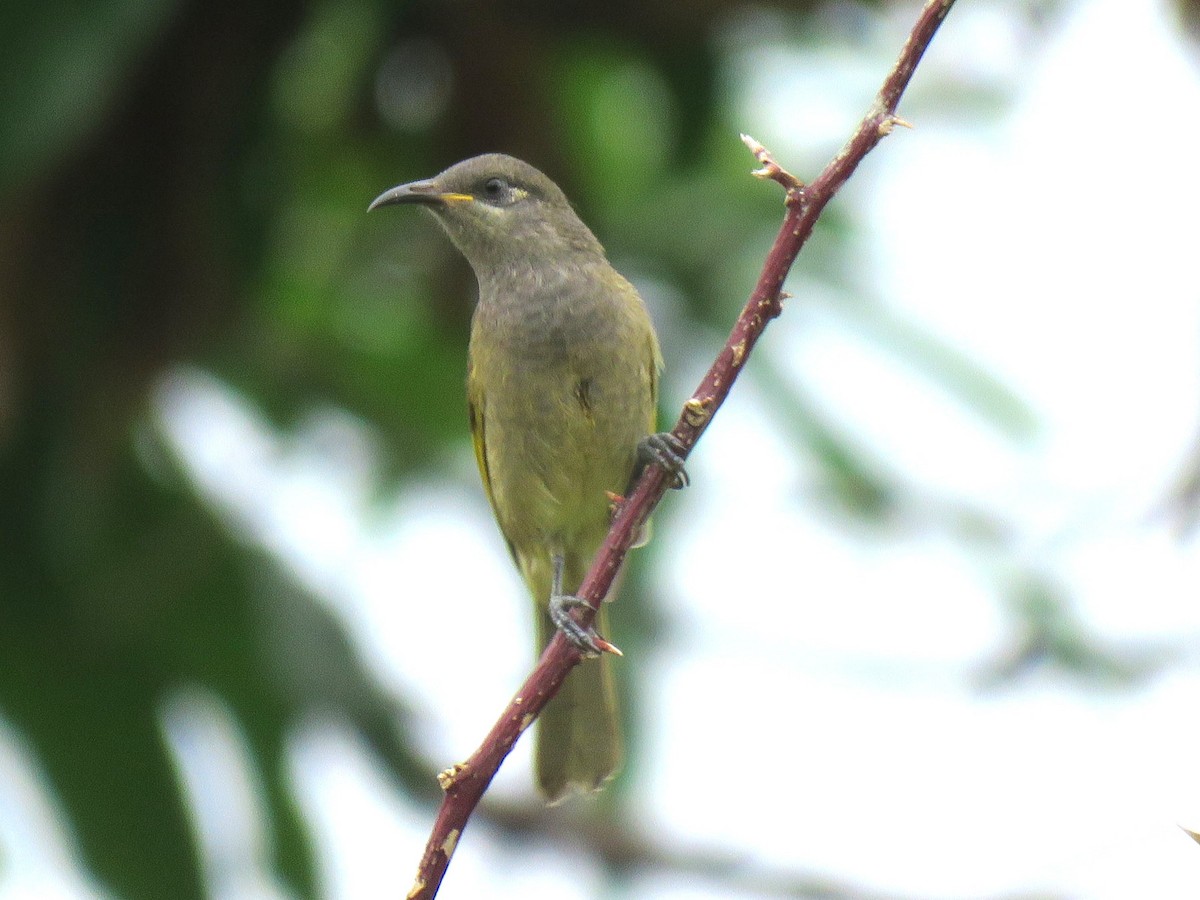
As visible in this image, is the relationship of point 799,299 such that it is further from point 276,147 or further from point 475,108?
point 276,147

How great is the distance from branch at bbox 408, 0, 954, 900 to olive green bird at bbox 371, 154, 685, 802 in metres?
1.75

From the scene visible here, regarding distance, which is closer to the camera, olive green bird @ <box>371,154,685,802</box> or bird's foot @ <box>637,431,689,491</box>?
bird's foot @ <box>637,431,689,491</box>

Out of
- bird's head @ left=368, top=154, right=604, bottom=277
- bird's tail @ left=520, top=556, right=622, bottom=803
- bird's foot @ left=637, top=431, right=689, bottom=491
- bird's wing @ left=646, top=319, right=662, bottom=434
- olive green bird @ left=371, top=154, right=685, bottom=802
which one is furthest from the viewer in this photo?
bird's head @ left=368, top=154, right=604, bottom=277

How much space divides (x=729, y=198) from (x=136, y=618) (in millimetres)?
2332

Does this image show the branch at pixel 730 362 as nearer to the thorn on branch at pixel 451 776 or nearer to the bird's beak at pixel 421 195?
the thorn on branch at pixel 451 776

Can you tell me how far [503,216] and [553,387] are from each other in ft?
2.05

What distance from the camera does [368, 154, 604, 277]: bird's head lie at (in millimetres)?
4980

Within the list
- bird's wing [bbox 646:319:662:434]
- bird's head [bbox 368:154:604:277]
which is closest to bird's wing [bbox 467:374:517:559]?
bird's head [bbox 368:154:604:277]

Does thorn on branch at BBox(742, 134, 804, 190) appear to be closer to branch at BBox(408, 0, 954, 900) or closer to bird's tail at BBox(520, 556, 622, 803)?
branch at BBox(408, 0, 954, 900)

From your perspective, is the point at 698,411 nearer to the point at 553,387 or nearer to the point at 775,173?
the point at 775,173

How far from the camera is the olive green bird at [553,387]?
15.4ft

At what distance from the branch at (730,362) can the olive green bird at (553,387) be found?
1746 millimetres

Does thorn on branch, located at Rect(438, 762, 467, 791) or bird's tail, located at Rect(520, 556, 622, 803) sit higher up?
bird's tail, located at Rect(520, 556, 622, 803)

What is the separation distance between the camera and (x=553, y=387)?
4738 mm
